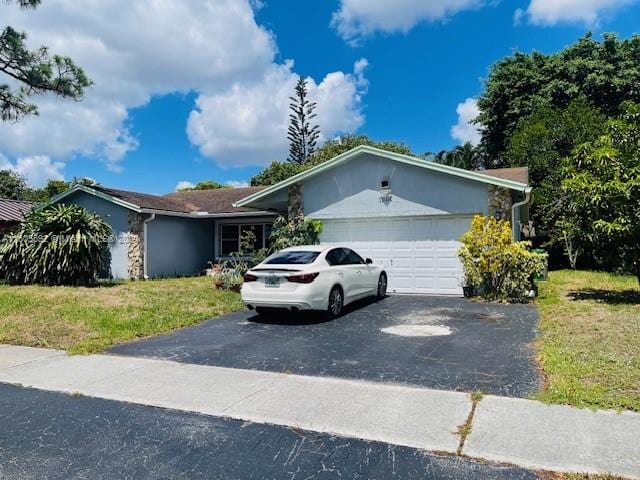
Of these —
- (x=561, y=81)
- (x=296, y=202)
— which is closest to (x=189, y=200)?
(x=296, y=202)

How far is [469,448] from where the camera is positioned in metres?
3.92

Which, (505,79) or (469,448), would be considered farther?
(505,79)

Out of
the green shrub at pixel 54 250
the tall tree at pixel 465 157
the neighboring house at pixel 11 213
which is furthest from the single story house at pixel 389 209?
the tall tree at pixel 465 157

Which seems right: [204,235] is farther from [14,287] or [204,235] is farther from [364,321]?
[364,321]

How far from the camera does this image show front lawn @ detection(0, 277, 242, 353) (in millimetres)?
8609

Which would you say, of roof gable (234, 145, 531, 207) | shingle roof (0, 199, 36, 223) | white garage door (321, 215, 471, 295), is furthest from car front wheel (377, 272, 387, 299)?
shingle roof (0, 199, 36, 223)

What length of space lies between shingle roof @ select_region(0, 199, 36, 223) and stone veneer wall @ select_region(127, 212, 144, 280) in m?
6.53

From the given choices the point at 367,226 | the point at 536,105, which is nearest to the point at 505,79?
the point at 536,105

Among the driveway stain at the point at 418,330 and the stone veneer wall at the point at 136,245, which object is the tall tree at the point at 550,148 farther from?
the stone veneer wall at the point at 136,245

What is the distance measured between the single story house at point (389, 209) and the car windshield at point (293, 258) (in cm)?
492

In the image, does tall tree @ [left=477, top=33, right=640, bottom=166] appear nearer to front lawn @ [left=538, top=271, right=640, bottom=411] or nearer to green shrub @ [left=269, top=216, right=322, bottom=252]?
green shrub @ [left=269, top=216, right=322, bottom=252]

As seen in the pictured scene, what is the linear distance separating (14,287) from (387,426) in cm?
1423

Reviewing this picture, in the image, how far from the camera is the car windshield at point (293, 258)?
10.0 meters

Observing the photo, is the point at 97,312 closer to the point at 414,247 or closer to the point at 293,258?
the point at 293,258
